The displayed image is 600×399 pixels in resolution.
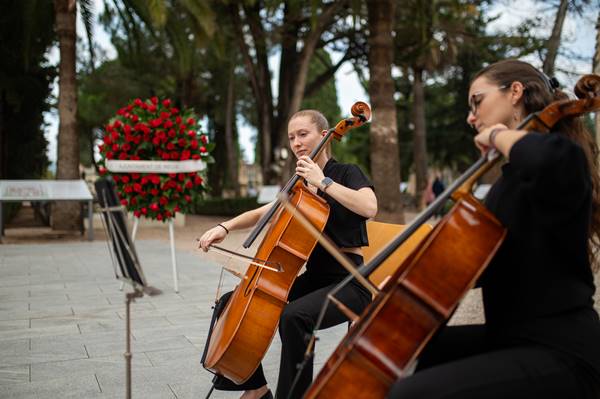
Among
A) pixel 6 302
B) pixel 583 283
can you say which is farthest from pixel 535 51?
pixel 583 283

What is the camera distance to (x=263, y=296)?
2881 mm

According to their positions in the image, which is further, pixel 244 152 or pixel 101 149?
pixel 244 152

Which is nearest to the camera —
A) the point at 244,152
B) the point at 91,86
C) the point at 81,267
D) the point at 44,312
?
the point at 44,312

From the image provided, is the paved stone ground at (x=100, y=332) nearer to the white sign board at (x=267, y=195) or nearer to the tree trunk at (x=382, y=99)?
the tree trunk at (x=382, y=99)

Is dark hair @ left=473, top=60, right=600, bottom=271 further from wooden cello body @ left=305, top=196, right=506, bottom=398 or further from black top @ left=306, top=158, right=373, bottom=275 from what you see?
black top @ left=306, top=158, right=373, bottom=275

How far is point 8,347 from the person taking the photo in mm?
4480

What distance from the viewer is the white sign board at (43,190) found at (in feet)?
42.2

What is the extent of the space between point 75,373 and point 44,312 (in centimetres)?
207

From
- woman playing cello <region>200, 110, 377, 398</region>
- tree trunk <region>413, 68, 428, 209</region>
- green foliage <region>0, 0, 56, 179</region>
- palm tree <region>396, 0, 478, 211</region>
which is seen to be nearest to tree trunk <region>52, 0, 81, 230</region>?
green foliage <region>0, 0, 56, 179</region>

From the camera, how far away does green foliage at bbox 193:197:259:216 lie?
76.5ft

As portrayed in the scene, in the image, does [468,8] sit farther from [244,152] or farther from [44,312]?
[244,152]

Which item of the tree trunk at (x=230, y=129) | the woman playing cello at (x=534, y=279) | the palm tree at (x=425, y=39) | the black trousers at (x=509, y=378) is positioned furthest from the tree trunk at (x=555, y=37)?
the tree trunk at (x=230, y=129)

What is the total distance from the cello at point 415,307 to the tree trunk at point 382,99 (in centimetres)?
1030

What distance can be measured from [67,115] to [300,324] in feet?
41.8
